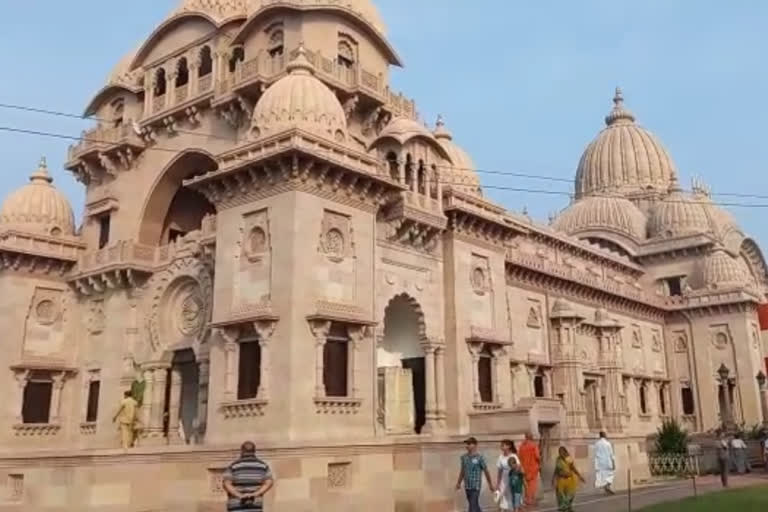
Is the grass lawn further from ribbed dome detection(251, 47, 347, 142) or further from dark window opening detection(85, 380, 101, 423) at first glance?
dark window opening detection(85, 380, 101, 423)

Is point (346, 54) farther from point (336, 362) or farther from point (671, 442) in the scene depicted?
point (671, 442)

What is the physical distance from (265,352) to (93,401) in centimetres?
1070

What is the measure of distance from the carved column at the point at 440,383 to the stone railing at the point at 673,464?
9.28 m

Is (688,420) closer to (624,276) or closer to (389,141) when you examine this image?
(624,276)

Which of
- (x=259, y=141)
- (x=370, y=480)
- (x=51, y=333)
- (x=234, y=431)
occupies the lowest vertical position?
(x=370, y=480)

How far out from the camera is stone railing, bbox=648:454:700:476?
2548 cm

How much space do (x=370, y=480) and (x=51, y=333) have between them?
14.4 m

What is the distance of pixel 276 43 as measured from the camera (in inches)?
Result: 877

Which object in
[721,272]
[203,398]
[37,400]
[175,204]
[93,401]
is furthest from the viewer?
[721,272]

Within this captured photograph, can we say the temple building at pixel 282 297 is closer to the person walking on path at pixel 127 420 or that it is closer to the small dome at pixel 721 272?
the person walking on path at pixel 127 420

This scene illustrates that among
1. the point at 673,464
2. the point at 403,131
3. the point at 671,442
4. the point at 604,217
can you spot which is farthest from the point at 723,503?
the point at 604,217

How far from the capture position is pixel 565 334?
2916cm

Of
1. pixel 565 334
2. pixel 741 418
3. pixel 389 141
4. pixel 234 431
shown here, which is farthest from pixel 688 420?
pixel 234 431

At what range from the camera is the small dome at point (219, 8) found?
79.8 feet
